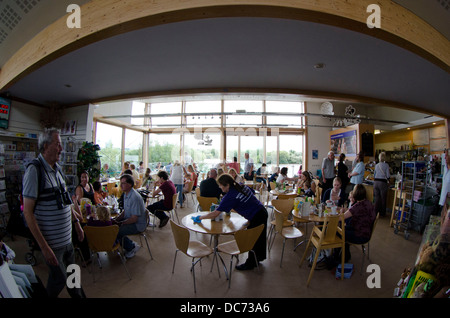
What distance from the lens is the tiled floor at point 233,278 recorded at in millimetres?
2553

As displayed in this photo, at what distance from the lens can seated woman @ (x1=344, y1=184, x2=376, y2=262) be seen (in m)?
3.07

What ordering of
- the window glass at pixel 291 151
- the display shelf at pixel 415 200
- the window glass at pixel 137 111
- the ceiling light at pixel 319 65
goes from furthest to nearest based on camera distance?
the window glass at pixel 291 151
the window glass at pixel 137 111
the display shelf at pixel 415 200
the ceiling light at pixel 319 65

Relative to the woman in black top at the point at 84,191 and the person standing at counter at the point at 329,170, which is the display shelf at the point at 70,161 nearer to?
the woman in black top at the point at 84,191

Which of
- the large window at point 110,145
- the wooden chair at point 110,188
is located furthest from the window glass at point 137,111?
the wooden chair at point 110,188

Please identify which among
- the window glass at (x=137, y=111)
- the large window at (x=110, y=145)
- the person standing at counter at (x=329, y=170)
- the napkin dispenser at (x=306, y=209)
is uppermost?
the window glass at (x=137, y=111)

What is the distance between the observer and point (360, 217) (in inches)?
122

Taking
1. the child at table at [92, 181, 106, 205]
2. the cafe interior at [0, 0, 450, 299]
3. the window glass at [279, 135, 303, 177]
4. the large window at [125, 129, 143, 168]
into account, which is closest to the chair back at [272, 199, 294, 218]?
the cafe interior at [0, 0, 450, 299]

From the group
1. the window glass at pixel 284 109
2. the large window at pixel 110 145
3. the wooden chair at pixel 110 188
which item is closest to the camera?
the wooden chair at pixel 110 188

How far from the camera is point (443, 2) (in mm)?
2277

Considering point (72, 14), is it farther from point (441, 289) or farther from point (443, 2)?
point (443, 2)

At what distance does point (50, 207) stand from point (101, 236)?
3.55 ft

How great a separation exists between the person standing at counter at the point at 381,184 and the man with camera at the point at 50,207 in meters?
6.88
